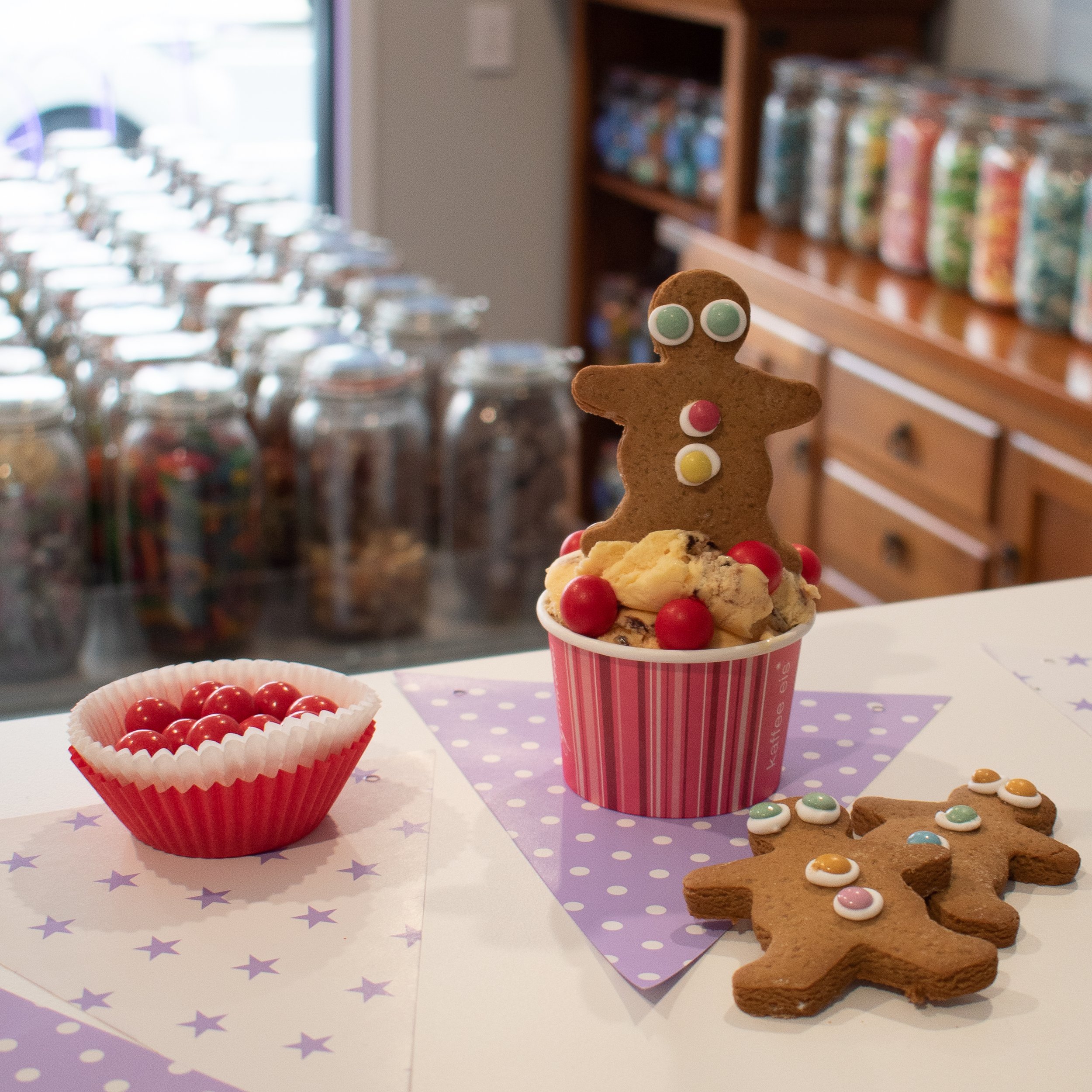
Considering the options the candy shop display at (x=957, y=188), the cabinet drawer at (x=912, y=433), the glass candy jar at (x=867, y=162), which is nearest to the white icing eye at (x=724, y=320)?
the cabinet drawer at (x=912, y=433)

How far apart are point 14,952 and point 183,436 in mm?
807

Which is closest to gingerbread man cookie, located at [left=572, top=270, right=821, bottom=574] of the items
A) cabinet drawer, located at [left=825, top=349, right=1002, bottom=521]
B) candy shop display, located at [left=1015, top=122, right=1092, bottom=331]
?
cabinet drawer, located at [left=825, top=349, right=1002, bottom=521]

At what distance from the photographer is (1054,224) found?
176 cm

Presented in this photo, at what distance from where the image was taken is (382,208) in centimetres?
323

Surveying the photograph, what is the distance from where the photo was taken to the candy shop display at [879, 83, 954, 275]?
2.04m

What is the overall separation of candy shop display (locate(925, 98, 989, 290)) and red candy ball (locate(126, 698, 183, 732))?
5.07 ft

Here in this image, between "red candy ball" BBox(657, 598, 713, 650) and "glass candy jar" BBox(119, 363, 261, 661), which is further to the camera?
"glass candy jar" BBox(119, 363, 261, 661)

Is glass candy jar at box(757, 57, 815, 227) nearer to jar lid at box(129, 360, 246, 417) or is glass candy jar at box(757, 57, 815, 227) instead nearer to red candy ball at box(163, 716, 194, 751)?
jar lid at box(129, 360, 246, 417)

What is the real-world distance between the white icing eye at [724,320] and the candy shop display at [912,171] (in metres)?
1.49

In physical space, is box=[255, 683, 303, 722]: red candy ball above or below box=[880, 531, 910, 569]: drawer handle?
above

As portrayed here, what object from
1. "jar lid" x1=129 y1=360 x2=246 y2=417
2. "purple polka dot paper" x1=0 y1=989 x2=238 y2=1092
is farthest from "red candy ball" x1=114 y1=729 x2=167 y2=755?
"jar lid" x1=129 y1=360 x2=246 y2=417

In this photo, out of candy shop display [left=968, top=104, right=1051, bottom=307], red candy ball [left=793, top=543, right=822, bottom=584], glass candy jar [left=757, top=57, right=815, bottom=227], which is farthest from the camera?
glass candy jar [left=757, top=57, right=815, bottom=227]

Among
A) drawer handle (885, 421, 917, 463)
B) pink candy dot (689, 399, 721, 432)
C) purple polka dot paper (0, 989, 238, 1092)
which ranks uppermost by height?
pink candy dot (689, 399, 721, 432)

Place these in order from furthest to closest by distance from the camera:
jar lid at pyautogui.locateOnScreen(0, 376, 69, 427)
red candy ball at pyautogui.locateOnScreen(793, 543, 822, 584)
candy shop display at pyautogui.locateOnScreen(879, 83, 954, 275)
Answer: candy shop display at pyautogui.locateOnScreen(879, 83, 954, 275) → jar lid at pyautogui.locateOnScreen(0, 376, 69, 427) → red candy ball at pyautogui.locateOnScreen(793, 543, 822, 584)
